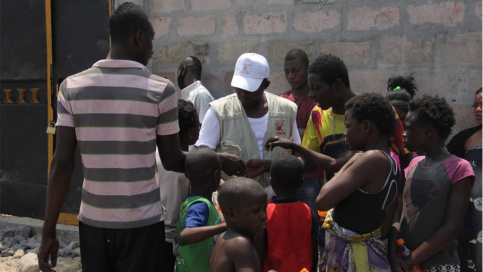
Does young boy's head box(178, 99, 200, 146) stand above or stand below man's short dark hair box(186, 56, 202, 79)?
below

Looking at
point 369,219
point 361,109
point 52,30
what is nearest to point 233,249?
point 369,219

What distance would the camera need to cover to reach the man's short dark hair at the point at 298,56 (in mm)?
4418

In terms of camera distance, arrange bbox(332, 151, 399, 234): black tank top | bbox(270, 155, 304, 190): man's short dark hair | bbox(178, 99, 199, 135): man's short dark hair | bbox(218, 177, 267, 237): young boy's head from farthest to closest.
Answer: bbox(178, 99, 199, 135): man's short dark hair
bbox(270, 155, 304, 190): man's short dark hair
bbox(332, 151, 399, 234): black tank top
bbox(218, 177, 267, 237): young boy's head

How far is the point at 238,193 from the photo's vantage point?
2.48 metres

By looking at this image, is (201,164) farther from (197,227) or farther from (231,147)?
(231,147)

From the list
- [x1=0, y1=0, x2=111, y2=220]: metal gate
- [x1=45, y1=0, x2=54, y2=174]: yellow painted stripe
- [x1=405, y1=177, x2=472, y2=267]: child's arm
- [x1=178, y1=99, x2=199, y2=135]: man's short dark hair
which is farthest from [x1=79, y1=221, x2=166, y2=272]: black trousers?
[x1=45, y1=0, x2=54, y2=174]: yellow painted stripe

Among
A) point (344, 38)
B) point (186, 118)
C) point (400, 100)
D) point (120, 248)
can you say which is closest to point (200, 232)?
point (120, 248)

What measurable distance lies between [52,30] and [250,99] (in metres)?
3.24

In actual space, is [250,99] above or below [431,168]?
above

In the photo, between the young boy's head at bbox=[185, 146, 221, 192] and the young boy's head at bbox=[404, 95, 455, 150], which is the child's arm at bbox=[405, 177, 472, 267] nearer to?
the young boy's head at bbox=[404, 95, 455, 150]

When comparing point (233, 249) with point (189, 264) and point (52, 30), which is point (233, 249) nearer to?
point (189, 264)

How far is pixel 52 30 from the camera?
19.2 ft

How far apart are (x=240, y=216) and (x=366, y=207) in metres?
0.63

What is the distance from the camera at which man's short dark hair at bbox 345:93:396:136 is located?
2.70m
